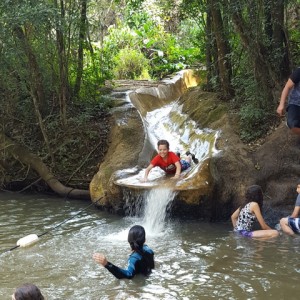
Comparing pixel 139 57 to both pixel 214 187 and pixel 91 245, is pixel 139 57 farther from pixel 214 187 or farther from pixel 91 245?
pixel 91 245

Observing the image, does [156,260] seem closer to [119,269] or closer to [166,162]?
[119,269]

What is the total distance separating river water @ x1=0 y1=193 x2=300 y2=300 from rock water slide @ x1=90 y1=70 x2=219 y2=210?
553 millimetres

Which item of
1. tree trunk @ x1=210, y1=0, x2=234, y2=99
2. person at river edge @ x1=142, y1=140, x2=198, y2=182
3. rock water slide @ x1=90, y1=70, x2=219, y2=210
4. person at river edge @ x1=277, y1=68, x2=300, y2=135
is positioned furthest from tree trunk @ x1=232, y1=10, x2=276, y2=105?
person at river edge @ x1=277, y1=68, x2=300, y2=135

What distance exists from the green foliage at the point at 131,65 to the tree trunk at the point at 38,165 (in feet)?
32.4

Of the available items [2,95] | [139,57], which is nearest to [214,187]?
[2,95]

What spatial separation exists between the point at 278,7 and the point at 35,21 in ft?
16.3

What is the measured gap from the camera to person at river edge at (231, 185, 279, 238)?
23.7ft

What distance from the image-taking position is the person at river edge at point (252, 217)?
7.23m

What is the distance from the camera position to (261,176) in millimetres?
8781

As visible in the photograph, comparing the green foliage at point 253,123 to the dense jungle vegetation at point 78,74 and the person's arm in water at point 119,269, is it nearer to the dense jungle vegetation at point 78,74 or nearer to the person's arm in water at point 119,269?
the dense jungle vegetation at point 78,74

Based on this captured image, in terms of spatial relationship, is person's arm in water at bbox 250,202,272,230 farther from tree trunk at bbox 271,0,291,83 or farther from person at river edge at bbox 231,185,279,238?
tree trunk at bbox 271,0,291,83

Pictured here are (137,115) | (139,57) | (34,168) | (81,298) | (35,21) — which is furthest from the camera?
(139,57)

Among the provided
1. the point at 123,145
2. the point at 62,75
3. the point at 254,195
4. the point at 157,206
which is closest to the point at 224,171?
the point at 157,206

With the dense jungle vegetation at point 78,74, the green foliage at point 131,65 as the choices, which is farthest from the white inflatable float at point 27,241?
the green foliage at point 131,65
